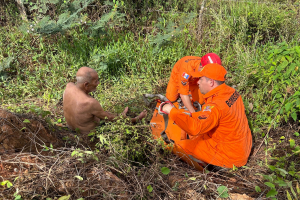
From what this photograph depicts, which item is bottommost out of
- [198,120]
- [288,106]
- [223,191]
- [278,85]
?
[223,191]

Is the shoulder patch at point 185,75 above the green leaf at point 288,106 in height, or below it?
above

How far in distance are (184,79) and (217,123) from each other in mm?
1177

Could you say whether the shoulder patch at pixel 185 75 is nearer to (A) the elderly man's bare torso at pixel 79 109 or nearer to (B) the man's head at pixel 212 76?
(B) the man's head at pixel 212 76

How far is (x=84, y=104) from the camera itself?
2865 mm

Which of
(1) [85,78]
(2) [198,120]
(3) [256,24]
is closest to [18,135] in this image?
(1) [85,78]

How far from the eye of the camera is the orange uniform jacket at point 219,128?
237 centimetres

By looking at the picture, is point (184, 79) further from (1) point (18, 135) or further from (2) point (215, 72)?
(1) point (18, 135)

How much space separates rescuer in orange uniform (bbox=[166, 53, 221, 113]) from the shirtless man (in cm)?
113

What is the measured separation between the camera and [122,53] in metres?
4.91

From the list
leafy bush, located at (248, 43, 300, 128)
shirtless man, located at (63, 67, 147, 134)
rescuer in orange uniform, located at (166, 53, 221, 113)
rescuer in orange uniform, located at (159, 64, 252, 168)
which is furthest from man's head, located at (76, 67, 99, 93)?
leafy bush, located at (248, 43, 300, 128)

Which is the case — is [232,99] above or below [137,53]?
below

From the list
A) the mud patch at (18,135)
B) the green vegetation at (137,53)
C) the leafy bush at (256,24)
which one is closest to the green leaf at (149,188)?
the mud patch at (18,135)

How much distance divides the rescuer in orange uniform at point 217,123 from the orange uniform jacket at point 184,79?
0.62 metres

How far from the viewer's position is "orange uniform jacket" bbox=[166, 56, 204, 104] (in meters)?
3.41
